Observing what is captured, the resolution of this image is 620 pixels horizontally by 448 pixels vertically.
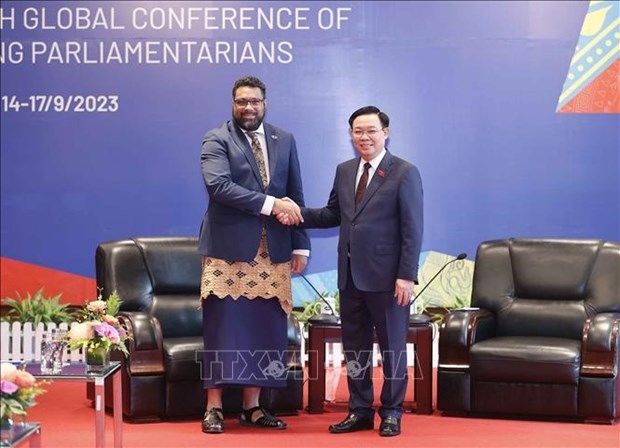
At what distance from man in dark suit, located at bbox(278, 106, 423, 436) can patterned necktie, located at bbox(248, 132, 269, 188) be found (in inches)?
10.4

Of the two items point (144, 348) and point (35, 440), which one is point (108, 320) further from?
point (35, 440)

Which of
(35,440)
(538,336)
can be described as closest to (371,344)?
(538,336)

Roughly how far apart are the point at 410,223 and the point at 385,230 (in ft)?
0.45

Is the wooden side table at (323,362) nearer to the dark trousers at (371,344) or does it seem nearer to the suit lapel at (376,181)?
the dark trousers at (371,344)

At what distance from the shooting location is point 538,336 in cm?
621

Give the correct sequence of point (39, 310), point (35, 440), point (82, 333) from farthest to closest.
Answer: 1. point (39, 310)
2. point (82, 333)
3. point (35, 440)

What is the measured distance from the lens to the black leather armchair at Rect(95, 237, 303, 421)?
5738mm

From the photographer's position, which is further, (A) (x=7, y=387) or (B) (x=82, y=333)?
(B) (x=82, y=333)

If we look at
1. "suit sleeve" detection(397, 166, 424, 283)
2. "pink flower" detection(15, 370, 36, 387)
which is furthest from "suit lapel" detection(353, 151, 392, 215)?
"pink flower" detection(15, 370, 36, 387)

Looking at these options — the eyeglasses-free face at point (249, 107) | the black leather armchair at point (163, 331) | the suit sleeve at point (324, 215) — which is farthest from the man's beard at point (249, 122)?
the black leather armchair at point (163, 331)

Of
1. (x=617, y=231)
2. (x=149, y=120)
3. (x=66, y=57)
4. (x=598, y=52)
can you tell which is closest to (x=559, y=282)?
(x=617, y=231)

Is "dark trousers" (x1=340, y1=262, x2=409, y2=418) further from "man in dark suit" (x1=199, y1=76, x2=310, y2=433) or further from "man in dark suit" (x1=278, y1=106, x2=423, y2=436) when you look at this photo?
"man in dark suit" (x1=199, y1=76, x2=310, y2=433)

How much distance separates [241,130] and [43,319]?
284 cm

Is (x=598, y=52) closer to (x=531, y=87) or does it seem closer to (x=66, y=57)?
(x=531, y=87)
